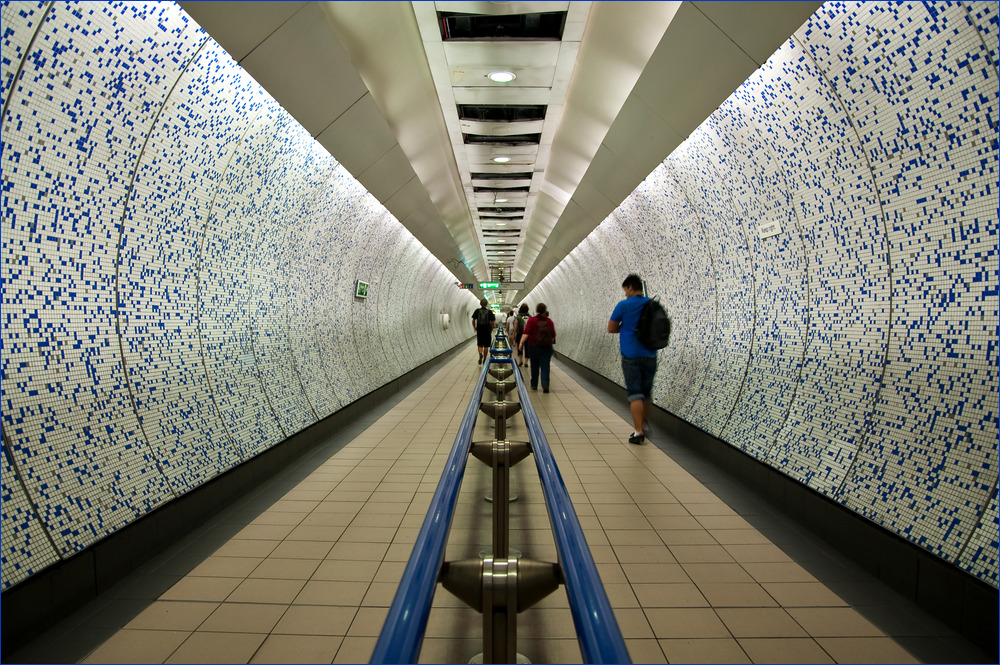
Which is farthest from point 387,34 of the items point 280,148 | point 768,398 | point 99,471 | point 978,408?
point 978,408

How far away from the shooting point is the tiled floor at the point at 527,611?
86.7 inches

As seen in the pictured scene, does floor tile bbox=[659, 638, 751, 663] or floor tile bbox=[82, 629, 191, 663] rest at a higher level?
floor tile bbox=[659, 638, 751, 663]

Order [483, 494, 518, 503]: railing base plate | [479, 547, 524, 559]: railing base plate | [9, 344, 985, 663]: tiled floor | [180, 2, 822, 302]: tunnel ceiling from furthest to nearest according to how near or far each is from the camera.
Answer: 1. [483, 494, 518, 503]: railing base plate
2. [180, 2, 822, 302]: tunnel ceiling
3. [479, 547, 524, 559]: railing base plate
4. [9, 344, 985, 663]: tiled floor

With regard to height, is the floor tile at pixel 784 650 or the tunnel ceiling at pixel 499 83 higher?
the tunnel ceiling at pixel 499 83

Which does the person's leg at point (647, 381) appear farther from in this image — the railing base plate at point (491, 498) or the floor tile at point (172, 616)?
the floor tile at point (172, 616)

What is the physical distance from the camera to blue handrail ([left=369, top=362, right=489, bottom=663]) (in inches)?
41.3

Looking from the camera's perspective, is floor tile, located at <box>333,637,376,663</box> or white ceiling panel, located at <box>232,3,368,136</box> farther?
white ceiling panel, located at <box>232,3,368,136</box>

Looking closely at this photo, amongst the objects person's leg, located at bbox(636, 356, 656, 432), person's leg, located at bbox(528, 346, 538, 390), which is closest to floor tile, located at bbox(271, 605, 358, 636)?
person's leg, located at bbox(636, 356, 656, 432)

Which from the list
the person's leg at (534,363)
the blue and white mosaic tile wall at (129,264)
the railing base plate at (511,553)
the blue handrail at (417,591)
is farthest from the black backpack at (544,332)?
the blue handrail at (417,591)

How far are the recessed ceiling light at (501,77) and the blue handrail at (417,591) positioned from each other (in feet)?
16.0

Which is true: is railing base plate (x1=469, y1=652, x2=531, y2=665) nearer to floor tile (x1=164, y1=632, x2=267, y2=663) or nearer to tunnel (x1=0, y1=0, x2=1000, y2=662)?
tunnel (x1=0, y1=0, x2=1000, y2=662)

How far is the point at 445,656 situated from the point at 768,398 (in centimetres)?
335

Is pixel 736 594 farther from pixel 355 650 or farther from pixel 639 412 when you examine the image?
pixel 639 412

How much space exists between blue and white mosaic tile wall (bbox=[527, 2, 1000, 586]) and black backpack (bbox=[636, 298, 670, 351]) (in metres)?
0.71
